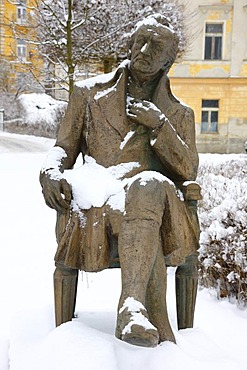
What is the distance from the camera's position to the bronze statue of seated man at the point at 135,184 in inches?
80.4

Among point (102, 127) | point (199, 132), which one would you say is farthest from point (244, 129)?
point (102, 127)

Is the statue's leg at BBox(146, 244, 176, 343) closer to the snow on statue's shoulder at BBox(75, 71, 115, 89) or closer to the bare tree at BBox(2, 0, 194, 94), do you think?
the snow on statue's shoulder at BBox(75, 71, 115, 89)

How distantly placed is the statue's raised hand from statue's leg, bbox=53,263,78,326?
76 centimetres

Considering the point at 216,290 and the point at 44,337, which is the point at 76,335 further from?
the point at 216,290

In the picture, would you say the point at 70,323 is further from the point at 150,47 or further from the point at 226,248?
the point at 226,248

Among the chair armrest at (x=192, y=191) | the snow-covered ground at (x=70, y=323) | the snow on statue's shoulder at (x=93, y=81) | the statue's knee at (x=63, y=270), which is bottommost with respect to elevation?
the snow-covered ground at (x=70, y=323)

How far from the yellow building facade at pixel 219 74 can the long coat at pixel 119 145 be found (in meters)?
15.8

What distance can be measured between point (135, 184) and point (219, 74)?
16903mm

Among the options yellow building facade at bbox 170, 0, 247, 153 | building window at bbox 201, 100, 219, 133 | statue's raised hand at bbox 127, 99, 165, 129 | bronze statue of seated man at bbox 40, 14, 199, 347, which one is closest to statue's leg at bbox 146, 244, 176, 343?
bronze statue of seated man at bbox 40, 14, 199, 347

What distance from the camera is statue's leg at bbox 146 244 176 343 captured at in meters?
2.12

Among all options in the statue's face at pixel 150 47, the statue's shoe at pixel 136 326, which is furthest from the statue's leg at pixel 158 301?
the statue's face at pixel 150 47

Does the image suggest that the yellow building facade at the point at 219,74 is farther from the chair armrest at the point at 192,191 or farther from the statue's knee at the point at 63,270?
the statue's knee at the point at 63,270

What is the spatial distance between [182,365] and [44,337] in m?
0.67

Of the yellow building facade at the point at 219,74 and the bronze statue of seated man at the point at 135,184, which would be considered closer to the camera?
the bronze statue of seated man at the point at 135,184
